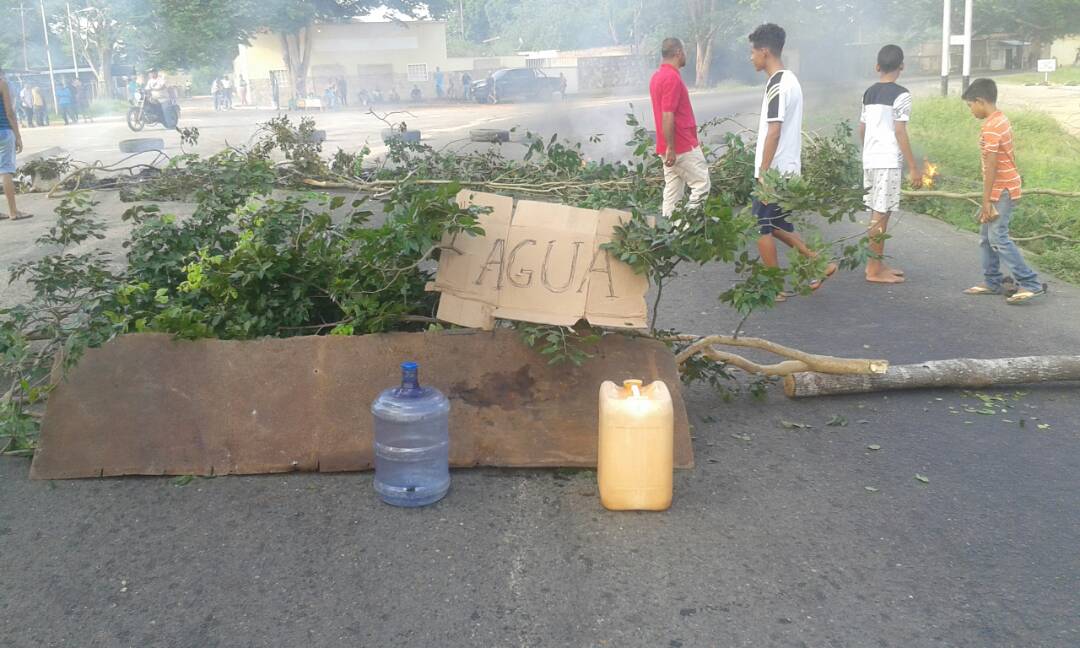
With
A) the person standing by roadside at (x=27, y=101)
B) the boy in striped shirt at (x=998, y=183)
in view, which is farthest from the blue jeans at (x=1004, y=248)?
the person standing by roadside at (x=27, y=101)

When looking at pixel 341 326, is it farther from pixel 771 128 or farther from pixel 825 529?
pixel 771 128

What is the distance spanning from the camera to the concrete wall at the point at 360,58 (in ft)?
97.3

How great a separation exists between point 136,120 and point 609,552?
23028 millimetres

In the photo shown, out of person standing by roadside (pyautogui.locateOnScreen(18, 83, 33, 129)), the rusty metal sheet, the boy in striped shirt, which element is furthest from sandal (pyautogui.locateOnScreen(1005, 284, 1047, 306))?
person standing by roadside (pyautogui.locateOnScreen(18, 83, 33, 129))

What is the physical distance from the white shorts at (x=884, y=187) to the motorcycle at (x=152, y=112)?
19.2m

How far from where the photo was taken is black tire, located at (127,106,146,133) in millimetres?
22844

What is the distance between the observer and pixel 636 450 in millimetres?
3334

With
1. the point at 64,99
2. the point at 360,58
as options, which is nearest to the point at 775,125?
the point at 64,99

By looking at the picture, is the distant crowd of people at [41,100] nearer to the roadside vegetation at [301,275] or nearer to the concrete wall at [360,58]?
the concrete wall at [360,58]

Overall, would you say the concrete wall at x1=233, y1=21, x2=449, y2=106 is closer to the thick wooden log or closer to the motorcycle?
the motorcycle

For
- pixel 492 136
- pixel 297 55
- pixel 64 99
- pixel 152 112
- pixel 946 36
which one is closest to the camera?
pixel 492 136

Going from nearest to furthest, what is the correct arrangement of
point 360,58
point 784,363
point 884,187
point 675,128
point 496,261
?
point 496,261
point 784,363
point 884,187
point 675,128
point 360,58

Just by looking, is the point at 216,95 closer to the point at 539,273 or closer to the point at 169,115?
the point at 169,115

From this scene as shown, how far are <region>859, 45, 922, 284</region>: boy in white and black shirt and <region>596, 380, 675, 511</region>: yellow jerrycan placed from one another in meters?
3.97
